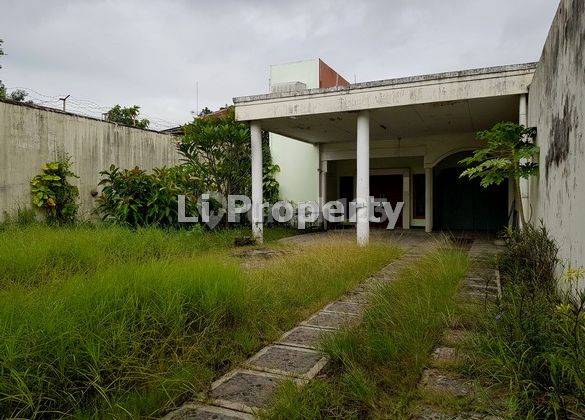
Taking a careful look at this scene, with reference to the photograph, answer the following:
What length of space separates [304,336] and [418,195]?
10.5 meters

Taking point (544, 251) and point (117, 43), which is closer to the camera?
point (544, 251)

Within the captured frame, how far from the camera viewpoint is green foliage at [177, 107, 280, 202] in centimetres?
930

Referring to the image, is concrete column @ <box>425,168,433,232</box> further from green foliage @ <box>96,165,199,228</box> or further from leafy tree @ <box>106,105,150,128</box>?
leafy tree @ <box>106,105,150,128</box>

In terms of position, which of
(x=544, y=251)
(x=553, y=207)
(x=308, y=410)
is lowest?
(x=308, y=410)

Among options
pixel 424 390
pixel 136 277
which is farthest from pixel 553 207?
pixel 136 277

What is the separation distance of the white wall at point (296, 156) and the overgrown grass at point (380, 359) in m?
8.70

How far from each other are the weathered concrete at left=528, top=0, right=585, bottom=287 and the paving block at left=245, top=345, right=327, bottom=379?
1.93 meters

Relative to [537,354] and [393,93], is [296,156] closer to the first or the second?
[393,93]

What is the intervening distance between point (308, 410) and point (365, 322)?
1301mm

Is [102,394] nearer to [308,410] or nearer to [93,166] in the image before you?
[308,410]

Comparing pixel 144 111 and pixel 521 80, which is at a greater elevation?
pixel 144 111

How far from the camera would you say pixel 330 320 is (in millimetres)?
3539

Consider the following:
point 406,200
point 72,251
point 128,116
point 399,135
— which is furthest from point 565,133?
point 128,116

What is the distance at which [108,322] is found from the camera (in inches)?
101
